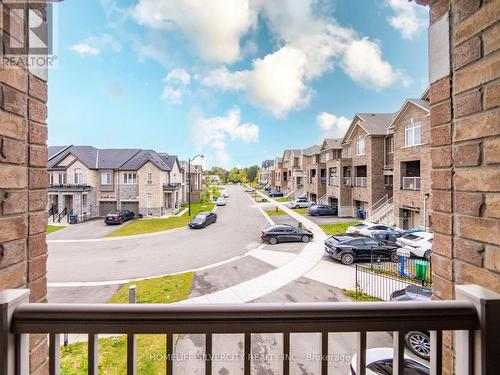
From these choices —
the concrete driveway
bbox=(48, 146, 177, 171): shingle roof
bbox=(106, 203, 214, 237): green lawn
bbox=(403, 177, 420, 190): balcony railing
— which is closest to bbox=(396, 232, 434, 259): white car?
bbox=(403, 177, 420, 190): balcony railing

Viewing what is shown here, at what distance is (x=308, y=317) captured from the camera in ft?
4.41

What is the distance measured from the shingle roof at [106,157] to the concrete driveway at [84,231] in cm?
626

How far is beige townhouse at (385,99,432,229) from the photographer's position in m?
14.3

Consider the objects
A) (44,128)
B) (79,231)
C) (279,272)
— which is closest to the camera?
(44,128)

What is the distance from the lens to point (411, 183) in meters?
15.7

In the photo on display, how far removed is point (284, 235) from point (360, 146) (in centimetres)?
1273

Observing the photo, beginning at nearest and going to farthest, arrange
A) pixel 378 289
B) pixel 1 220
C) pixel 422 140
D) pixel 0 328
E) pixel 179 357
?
pixel 0 328, pixel 1 220, pixel 179 357, pixel 378 289, pixel 422 140

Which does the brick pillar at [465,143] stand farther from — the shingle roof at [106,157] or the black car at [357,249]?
the shingle roof at [106,157]

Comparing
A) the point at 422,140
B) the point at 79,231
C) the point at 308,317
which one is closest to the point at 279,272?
the point at 308,317

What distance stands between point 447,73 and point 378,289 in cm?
795

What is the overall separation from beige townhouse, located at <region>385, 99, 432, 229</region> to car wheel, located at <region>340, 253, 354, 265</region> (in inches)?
267

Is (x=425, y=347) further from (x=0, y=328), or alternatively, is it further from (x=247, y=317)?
(x=0, y=328)

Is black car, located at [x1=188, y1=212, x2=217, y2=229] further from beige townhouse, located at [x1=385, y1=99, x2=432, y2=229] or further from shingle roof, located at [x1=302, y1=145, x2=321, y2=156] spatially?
shingle roof, located at [x1=302, y1=145, x2=321, y2=156]

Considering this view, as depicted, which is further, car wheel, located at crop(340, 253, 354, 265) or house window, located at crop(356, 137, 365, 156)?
house window, located at crop(356, 137, 365, 156)
